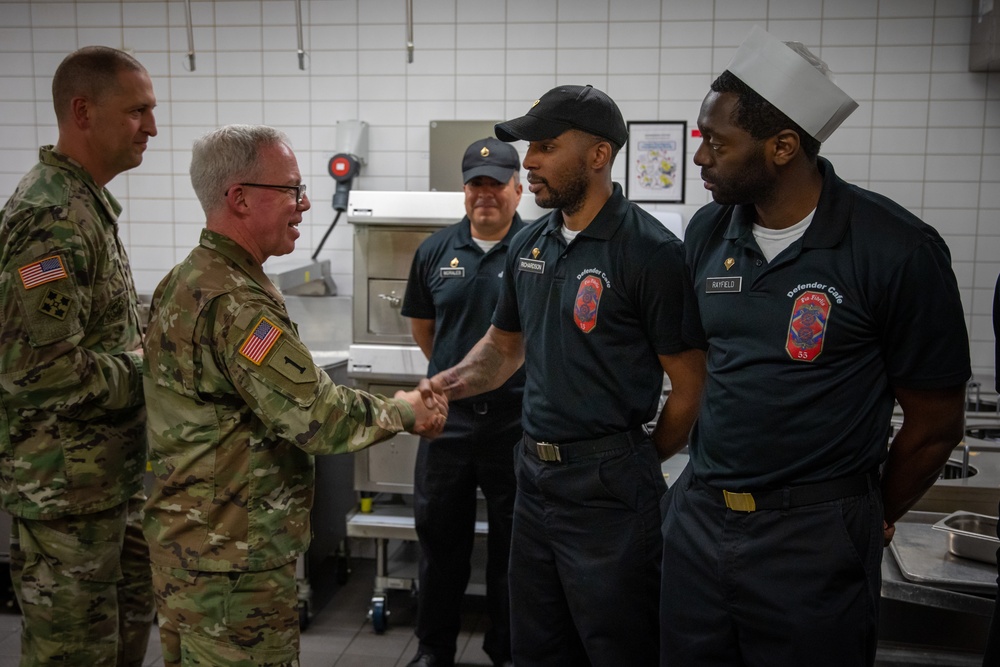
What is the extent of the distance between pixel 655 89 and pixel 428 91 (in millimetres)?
1058

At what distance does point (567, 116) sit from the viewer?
202 centimetres

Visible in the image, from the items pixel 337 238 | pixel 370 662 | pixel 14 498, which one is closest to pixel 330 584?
pixel 370 662

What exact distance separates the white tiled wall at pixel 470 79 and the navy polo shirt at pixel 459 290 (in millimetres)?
1226

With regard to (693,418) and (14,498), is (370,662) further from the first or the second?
(693,418)

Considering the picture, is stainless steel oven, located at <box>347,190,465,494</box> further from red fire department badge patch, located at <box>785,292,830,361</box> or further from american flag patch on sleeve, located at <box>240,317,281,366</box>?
red fire department badge patch, located at <box>785,292,830,361</box>

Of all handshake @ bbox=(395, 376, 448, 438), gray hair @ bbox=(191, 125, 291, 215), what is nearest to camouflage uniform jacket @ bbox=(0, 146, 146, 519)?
gray hair @ bbox=(191, 125, 291, 215)

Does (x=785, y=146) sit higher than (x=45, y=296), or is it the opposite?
(x=785, y=146)

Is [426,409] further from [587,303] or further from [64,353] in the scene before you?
[64,353]

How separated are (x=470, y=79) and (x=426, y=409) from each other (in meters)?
2.52

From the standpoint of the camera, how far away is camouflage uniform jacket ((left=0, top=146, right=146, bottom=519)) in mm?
1970

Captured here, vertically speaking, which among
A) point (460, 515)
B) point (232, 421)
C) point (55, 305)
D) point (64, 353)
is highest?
point (55, 305)

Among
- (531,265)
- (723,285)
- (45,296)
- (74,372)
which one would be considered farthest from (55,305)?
(723,285)

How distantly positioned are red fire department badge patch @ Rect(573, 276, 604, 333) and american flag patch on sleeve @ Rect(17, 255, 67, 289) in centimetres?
116

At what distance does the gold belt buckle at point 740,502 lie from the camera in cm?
160
